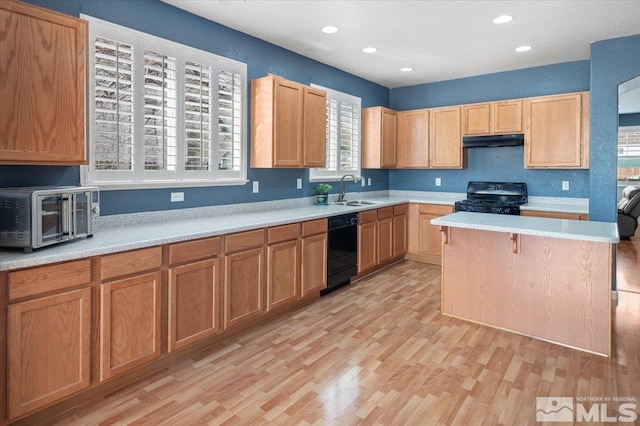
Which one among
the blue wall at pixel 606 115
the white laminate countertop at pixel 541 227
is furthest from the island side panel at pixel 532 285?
the blue wall at pixel 606 115

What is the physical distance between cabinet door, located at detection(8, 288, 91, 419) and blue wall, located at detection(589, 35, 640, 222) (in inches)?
187

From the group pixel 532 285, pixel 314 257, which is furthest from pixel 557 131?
pixel 314 257

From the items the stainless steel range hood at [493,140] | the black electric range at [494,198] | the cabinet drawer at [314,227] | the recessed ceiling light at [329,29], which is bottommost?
the cabinet drawer at [314,227]

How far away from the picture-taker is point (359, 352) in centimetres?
294

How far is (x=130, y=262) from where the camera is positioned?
235cm

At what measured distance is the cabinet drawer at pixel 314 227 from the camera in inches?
149

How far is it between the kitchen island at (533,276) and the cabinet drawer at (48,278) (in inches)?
104

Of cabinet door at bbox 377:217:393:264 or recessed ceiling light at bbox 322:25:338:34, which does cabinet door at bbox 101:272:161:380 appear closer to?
recessed ceiling light at bbox 322:25:338:34

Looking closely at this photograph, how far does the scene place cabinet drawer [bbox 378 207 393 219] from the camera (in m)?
5.08

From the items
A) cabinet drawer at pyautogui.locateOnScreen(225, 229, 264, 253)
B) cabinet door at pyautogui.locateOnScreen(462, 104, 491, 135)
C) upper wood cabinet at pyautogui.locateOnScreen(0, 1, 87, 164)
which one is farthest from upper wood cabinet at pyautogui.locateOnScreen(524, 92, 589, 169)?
upper wood cabinet at pyautogui.locateOnScreen(0, 1, 87, 164)

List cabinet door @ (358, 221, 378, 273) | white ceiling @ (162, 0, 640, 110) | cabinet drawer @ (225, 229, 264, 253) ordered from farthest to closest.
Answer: cabinet door @ (358, 221, 378, 273) → white ceiling @ (162, 0, 640, 110) → cabinet drawer @ (225, 229, 264, 253)

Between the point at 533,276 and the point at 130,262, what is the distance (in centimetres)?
296

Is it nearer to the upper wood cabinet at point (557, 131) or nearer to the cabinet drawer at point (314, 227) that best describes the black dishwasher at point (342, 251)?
the cabinet drawer at point (314, 227)

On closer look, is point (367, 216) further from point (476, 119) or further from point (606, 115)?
point (606, 115)
